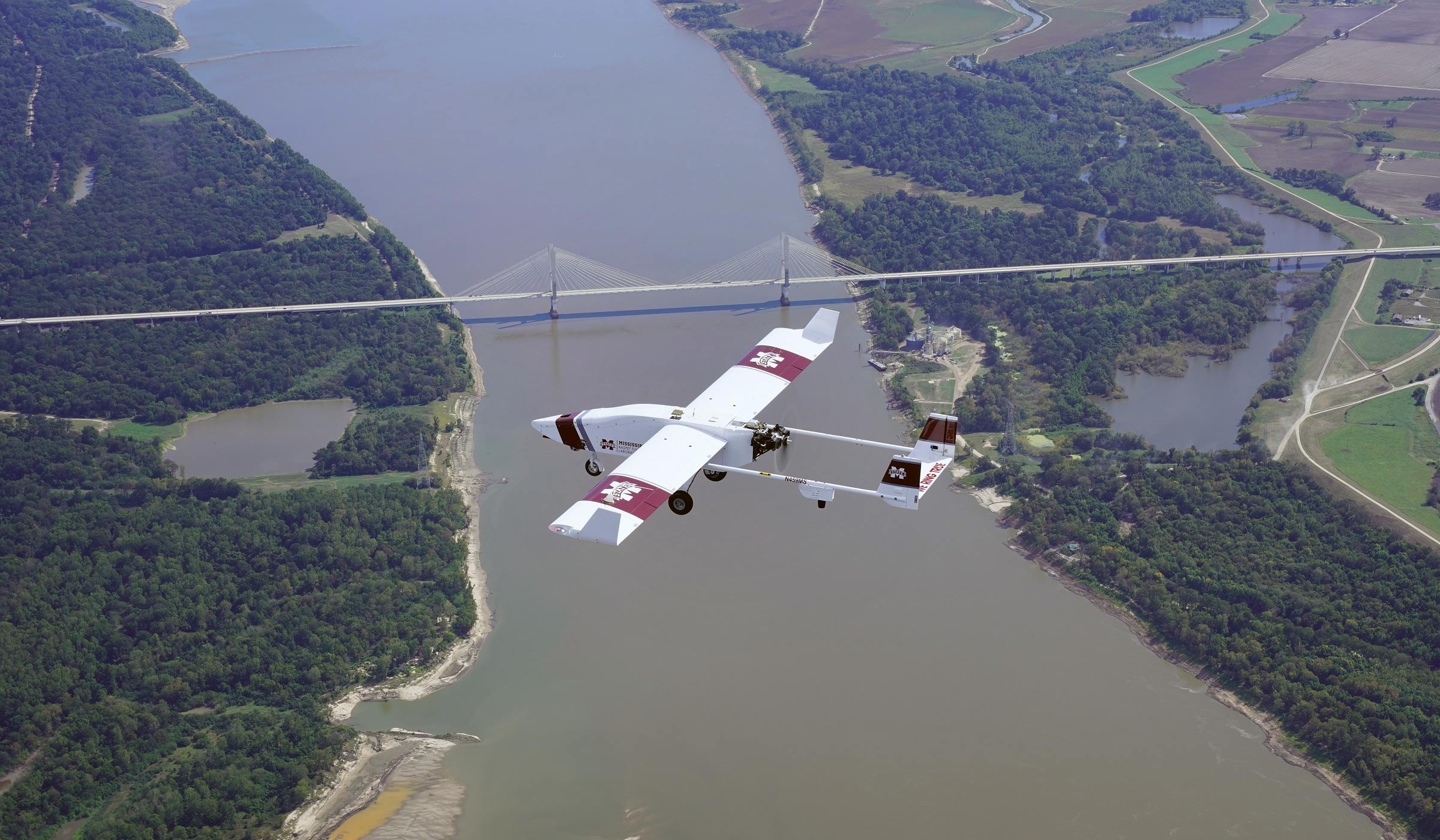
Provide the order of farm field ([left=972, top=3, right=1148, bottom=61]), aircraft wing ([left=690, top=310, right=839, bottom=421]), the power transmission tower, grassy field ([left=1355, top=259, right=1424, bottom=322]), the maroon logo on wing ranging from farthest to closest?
farm field ([left=972, top=3, right=1148, bottom=61]), grassy field ([left=1355, top=259, right=1424, bottom=322]), the power transmission tower, the maroon logo on wing, aircraft wing ([left=690, top=310, right=839, bottom=421])

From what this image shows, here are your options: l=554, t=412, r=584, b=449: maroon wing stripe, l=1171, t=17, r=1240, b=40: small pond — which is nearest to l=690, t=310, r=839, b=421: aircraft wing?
l=554, t=412, r=584, b=449: maroon wing stripe

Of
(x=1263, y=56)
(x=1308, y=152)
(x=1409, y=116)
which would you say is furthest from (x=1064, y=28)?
(x=1308, y=152)

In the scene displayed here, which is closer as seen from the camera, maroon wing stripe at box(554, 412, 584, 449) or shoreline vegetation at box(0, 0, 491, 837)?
maroon wing stripe at box(554, 412, 584, 449)

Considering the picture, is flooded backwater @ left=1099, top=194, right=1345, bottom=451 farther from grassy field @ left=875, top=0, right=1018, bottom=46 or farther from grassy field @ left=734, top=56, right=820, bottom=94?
grassy field @ left=875, top=0, right=1018, bottom=46

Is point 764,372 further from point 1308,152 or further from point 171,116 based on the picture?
point 171,116

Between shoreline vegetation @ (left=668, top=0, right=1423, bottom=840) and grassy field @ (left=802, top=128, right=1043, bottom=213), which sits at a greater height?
grassy field @ (left=802, top=128, right=1043, bottom=213)

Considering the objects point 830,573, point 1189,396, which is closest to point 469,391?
point 830,573

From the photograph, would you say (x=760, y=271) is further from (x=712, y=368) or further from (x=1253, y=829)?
(x=1253, y=829)

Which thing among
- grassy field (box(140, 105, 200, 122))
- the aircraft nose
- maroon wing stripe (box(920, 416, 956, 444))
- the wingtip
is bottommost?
the aircraft nose
